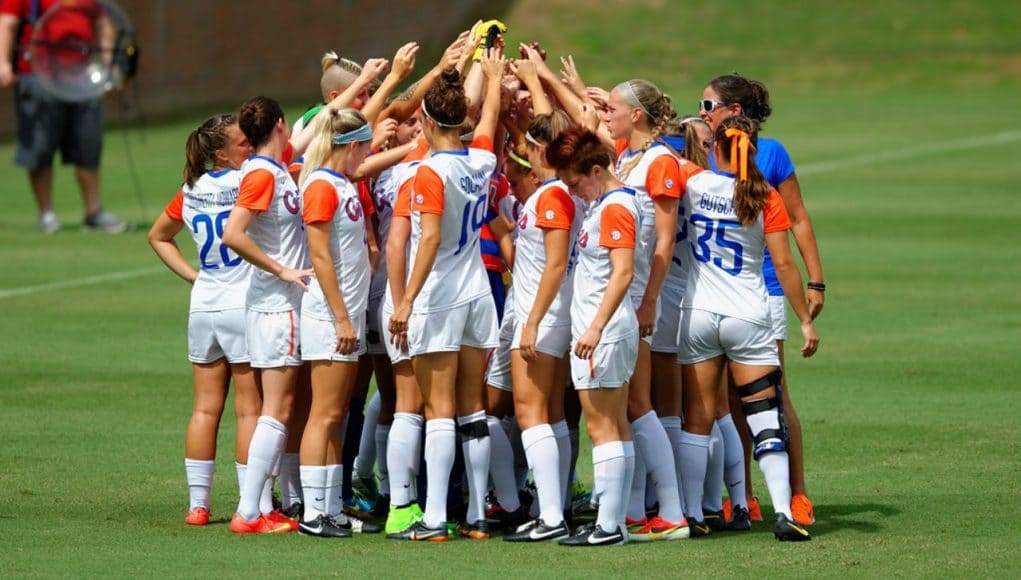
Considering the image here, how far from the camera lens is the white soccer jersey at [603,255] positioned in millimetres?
7766

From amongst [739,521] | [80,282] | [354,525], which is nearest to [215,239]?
[354,525]

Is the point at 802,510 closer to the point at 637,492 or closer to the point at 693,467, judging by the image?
the point at 693,467

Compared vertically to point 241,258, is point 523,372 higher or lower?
lower

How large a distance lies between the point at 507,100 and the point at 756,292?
1.83m

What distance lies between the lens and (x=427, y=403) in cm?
812

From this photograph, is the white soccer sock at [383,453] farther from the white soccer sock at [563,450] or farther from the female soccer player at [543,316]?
the female soccer player at [543,316]

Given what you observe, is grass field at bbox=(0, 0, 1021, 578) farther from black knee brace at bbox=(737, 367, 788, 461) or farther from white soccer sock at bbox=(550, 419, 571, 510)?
white soccer sock at bbox=(550, 419, 571, 510)

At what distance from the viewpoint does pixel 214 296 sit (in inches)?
338

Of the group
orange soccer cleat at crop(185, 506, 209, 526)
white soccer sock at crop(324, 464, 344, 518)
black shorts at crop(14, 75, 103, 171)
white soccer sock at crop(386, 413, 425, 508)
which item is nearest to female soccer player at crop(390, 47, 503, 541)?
white soccer sock at crop(386, 413, 425, 508)

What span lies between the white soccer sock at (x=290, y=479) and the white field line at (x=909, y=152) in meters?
15.8

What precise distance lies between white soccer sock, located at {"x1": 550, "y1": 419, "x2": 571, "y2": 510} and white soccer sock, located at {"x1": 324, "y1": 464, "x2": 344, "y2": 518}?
1095mm

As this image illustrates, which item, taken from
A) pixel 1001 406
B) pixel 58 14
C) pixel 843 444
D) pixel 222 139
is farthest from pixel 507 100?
pixel 58 14

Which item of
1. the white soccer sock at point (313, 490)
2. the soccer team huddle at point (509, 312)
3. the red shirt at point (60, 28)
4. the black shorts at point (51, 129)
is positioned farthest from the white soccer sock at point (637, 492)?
the red shirt at point (60, 28)

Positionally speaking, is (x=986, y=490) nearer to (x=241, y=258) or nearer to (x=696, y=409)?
(x=696, y=409)
